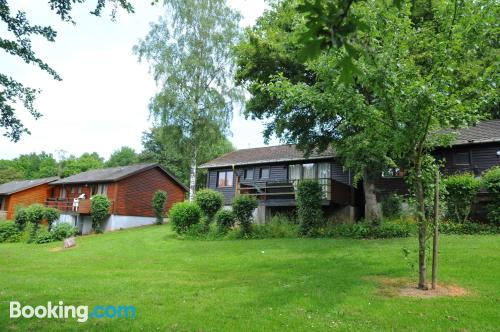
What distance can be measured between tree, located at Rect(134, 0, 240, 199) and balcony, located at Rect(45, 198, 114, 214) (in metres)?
10.2

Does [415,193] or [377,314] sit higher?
[415,193]

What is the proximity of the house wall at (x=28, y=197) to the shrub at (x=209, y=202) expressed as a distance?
26.1 m

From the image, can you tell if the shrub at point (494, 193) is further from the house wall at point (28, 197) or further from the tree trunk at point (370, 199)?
the house wall at point (28, 197)

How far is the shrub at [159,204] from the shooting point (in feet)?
101

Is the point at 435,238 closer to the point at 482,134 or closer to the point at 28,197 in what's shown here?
the point at 482,134

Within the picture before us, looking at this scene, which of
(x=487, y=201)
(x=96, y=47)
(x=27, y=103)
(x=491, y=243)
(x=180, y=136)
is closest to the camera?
(x=27, y=103)

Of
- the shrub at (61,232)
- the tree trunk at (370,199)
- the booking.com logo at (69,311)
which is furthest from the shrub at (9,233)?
the tree trunk at (370,199)

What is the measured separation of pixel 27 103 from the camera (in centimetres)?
746

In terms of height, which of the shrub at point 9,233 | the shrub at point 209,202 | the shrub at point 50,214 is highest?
the shrub at point 209,202

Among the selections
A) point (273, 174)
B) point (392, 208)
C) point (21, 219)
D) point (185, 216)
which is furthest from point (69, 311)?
point (21, 219)

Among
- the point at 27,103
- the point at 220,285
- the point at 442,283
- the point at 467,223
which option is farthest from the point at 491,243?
the point at 27,103

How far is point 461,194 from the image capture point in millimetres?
15578

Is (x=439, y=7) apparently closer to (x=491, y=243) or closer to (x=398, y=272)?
(x=398, y=272)

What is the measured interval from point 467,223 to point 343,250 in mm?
6082
